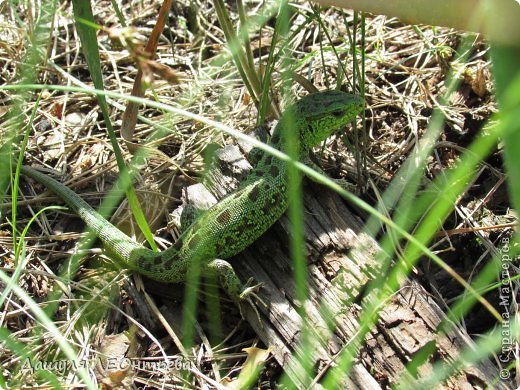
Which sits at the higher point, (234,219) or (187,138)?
(187,138)

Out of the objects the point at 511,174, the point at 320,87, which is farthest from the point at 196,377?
the point at 320,87

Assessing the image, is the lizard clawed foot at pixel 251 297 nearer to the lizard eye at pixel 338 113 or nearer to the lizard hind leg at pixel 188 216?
the lizard hind leg at pixel 188 216

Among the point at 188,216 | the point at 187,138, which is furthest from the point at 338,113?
the point at 187,138

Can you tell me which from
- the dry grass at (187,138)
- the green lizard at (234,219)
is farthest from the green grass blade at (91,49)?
the green lizard at (234,219)

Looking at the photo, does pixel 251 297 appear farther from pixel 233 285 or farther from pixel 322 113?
pixel 322 113

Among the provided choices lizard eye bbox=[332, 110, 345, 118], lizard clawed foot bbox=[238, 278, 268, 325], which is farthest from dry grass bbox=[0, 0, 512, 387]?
lizard eye bbox=[332, 110, 345, 118]

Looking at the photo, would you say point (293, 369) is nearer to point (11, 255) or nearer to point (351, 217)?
point (351, 217)

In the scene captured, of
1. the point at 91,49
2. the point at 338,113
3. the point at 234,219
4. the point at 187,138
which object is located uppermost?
the point at 91,49

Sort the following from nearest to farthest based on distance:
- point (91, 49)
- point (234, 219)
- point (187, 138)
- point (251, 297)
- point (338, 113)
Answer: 1. point (91, 49)
2. point (251, 297)
3. point (234, 219)
4. point (338, 113)
5. point (187, 138)
